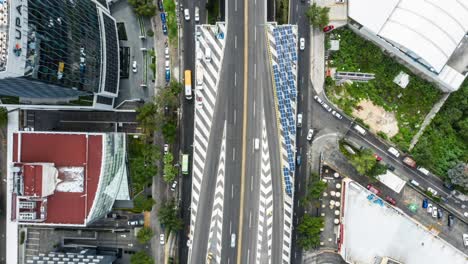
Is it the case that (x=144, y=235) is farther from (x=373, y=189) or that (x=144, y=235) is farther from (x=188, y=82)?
(x=373, y=189)

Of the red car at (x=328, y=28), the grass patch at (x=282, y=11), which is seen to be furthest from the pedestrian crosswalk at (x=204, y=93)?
the red car at (x=328, y=28)

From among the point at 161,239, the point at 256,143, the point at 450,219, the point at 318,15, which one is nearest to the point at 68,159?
the point at 161,239

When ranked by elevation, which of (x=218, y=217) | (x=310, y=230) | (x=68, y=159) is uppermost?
(x=68, y=159)

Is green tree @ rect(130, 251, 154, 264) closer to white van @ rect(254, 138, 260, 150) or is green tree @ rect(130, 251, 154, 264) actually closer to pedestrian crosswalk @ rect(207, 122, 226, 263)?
pedestrian crosswalk @ rect(207, 122, 226, 263)

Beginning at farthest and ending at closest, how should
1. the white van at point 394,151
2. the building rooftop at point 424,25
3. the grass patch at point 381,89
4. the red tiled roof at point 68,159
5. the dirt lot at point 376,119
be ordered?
the dirt lot at point 376,119 < the grass patch at point 381,89 < the white van at point 394,151 < the building rooftop at point 424,25 < the red tiled roof at point 68,159

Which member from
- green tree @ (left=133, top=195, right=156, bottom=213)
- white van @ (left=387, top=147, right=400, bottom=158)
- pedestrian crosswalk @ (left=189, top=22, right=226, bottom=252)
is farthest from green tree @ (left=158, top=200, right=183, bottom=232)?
white van @ (left=387, top=147, right=400, bottom=158)

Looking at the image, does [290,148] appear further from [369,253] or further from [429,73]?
[429,73]

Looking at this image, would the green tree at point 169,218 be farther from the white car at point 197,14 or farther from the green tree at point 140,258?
the white car at point 197,14
